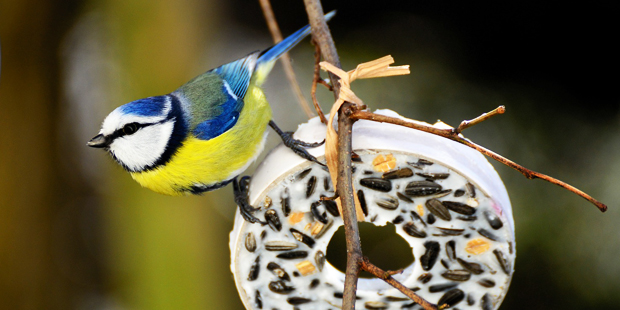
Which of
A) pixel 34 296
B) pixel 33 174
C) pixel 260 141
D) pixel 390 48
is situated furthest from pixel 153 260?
pixel 390 48

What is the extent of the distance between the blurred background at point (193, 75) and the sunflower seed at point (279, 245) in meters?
1.14

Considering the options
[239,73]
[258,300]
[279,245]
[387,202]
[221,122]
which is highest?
[239,73]

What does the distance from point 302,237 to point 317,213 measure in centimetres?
5

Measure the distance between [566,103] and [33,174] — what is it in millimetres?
1978

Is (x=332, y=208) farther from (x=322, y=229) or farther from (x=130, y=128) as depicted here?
(x=130, y=128)

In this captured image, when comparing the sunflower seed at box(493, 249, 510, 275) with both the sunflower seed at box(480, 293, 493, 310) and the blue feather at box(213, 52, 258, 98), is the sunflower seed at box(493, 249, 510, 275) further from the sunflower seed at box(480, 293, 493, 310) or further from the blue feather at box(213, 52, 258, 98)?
the blue feather at box(213, 52, 258, 98)

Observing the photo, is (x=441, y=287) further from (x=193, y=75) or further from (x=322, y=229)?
(x=193, y=75)

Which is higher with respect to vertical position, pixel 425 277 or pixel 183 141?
pixel 183 141

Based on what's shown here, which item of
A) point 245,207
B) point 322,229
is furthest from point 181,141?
point 322,229

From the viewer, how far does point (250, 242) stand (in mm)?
856

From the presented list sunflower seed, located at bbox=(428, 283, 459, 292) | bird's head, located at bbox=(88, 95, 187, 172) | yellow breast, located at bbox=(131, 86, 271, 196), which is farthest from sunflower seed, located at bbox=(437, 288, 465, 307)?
bird's head, located at bbox=(88, 95, 187, 172)

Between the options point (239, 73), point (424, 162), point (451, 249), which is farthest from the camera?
point (239, 73)

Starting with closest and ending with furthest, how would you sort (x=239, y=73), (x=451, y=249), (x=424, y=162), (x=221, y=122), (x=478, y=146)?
(x=478, y=146)
(x=424, y=162)
(x=451, y=249)
(x=221, y=122)
(x=239, y=73)

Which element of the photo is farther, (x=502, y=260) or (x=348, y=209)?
(x=502, y=260)
